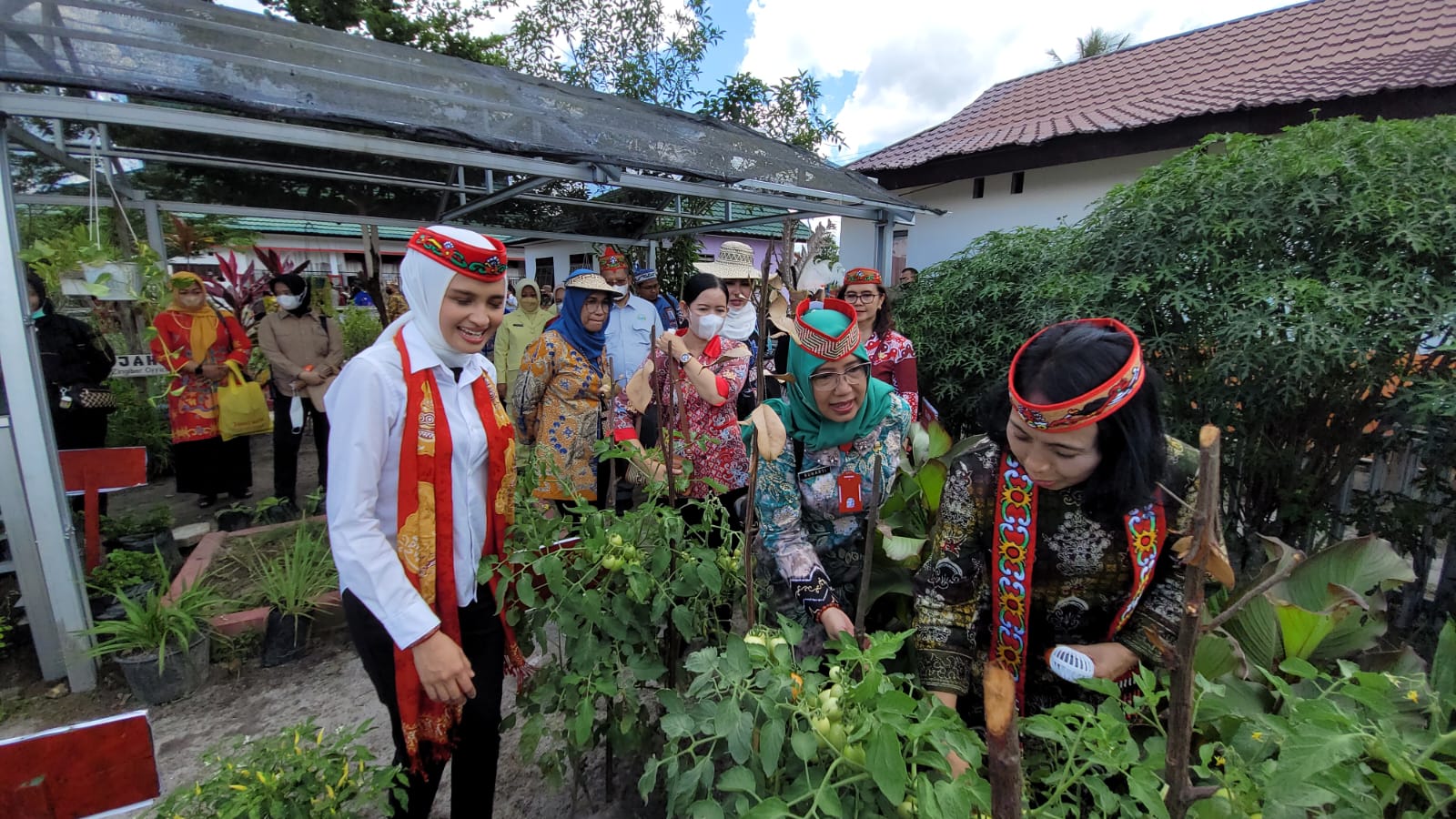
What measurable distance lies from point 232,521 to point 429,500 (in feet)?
13.2

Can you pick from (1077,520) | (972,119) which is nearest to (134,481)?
(1077,520)

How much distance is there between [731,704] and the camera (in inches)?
35.4

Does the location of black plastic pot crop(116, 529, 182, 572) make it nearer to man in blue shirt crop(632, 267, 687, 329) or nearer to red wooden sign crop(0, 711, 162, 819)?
red wooden sign crop(0, 711, 162, 819)

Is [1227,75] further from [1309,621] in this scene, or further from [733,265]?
[1309,621]

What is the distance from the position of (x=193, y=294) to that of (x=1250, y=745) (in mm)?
5810

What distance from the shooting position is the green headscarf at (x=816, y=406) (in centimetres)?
160

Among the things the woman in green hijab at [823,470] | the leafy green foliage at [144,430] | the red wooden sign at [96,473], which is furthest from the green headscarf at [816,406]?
the leafy green foliage at [144,430]

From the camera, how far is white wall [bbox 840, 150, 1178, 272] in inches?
266

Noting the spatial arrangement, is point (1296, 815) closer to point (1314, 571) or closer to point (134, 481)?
point (1314, 571)

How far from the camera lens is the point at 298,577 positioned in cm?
310

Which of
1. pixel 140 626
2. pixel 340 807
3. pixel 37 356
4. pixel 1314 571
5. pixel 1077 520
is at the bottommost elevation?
pixel 140 626

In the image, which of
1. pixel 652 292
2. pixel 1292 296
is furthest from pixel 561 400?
pixel 1292 296

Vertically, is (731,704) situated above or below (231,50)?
below

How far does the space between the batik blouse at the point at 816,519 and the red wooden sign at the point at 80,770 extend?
1.31 m
